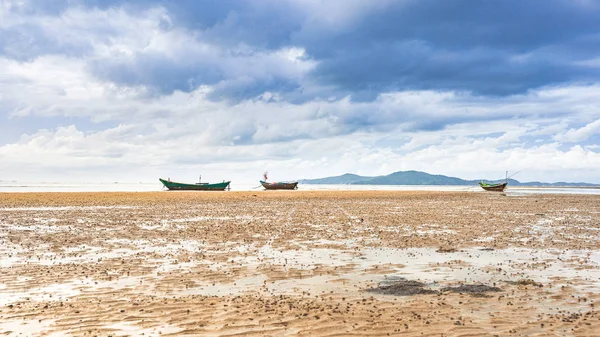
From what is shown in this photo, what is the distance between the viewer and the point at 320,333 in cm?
813

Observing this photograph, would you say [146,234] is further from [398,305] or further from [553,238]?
[553,238]

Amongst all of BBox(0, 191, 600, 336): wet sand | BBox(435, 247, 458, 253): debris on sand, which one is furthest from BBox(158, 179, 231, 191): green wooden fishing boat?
BBox(435, 247, 458, 253): debris on sand

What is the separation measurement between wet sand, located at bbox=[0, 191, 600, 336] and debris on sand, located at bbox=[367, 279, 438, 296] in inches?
1.3

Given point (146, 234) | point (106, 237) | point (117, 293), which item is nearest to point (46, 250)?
point (106, 237)

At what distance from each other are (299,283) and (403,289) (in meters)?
2.72

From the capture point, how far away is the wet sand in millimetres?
8602

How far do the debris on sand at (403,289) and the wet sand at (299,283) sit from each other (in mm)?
34

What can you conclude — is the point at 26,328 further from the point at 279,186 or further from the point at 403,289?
the point at 279,186

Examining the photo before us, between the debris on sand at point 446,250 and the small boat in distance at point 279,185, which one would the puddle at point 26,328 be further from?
the small boat in distance at point 279,185

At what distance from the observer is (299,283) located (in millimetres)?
12039

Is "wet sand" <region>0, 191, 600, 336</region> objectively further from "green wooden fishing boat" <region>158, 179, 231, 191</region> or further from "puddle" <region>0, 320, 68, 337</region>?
"green wooden fishing boat" <region>158, 179, 231, 191</region>

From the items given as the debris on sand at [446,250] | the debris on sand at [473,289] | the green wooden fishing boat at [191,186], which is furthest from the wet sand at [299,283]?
the green wooden fishing boat at [191,186]

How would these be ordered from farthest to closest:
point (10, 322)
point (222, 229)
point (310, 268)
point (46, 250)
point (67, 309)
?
1. point (222, 229)
2. point (46, 250)
3. point (310, 268)
4. point (67, 309)
5. point (10, 322)

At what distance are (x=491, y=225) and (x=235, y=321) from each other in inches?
865
